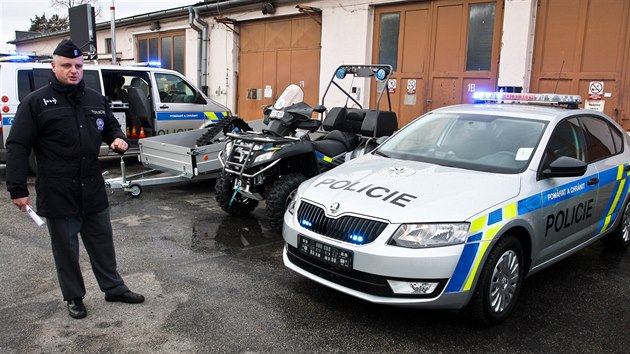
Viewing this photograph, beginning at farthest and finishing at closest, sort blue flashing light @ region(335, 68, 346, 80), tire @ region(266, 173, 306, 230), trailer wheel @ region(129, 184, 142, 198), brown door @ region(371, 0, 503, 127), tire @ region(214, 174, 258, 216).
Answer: brown door @ region(371, 0, 503, 127) < trailer wheel @ region(129, 184, 142, 198) < blue flashing light @ region(335, 68, 346, 80) < tire @ region(214, 174, 258, 216) < tire @ region(266, 173, 306, 230)

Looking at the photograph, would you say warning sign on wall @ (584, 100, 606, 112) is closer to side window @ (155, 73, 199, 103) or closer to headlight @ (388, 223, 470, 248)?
headlight @ (388, 223, 470, 248)

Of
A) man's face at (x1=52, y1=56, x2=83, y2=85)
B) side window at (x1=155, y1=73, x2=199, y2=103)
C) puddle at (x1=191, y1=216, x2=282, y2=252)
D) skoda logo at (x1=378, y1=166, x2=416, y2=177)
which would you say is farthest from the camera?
side window at (x1=155, y1=73, x2=199, y2=103)

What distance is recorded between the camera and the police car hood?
341 cm

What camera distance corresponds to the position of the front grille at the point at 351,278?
3387 millimetres

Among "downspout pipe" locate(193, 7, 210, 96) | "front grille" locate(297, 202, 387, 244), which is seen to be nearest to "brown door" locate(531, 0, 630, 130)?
"front grille" locate(297, 202, 387, 244)

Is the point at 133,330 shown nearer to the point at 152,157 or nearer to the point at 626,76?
the point at 152,157

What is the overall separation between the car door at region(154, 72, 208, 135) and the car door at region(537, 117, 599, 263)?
734 centimetres

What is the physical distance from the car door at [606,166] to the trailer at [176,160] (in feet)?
14.7

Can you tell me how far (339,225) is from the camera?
11.8 ft

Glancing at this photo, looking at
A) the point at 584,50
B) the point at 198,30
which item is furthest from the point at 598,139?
the point at 198,30

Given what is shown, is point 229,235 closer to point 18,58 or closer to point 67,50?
point 67,50

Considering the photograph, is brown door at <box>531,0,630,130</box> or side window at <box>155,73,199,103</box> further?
side window at <box>155,73,199,103</box>

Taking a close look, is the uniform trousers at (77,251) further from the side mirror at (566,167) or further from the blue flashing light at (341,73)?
the blue flashing light at (341,73)

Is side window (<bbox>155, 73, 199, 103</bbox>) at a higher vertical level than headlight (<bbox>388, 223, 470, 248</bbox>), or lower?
higher
